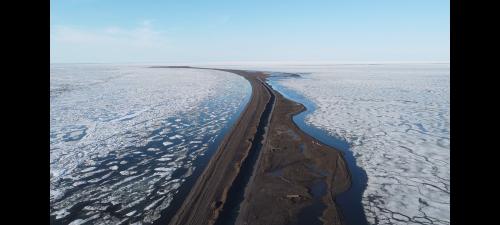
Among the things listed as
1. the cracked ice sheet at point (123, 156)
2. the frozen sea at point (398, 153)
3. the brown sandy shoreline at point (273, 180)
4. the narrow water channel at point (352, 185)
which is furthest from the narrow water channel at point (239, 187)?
the frozen sea at point (398, 153)

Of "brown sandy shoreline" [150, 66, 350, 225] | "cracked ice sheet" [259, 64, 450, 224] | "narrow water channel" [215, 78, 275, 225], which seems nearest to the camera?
"narrow water channel" [215, 78, 275, 225]

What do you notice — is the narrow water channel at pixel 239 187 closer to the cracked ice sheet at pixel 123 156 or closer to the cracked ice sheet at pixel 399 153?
the cracked ice sheet at pixel 123 156

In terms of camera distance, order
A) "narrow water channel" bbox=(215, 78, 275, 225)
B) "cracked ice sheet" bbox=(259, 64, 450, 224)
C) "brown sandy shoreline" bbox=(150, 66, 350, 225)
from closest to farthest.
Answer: "narrow water channel" bbox=(215, 78, 275, 225) < "brown sandy shoreline" bbox=(150, 66, 350, 225) < "cracked ice sheet" bbox=(259, 64, 450, 224)

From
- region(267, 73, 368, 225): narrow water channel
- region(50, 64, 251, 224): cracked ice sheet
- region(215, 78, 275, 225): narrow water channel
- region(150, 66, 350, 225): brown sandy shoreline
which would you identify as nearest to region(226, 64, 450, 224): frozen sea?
region(267, 73, 368, 225): narrow water channel

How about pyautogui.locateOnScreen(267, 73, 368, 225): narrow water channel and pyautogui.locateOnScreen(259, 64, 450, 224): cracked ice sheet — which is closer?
pyautogui.locateOnScreen(267, 73, 368, 225): narrow water channel

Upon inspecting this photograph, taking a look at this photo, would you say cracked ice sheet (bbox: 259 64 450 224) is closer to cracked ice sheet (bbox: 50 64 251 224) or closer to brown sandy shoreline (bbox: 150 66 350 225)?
brown sandy shoreline (bbox: 150 66 350 225)

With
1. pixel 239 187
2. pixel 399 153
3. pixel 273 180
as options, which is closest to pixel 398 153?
pixel 399 153
